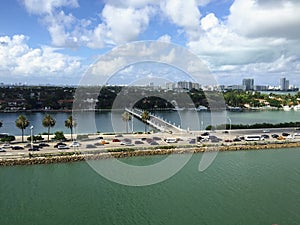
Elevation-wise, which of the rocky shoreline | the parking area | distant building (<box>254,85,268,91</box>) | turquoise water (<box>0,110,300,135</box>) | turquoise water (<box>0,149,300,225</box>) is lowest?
turquoise water (<box>0,149,300,225</box>)

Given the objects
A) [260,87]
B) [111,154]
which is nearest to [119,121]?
[111,154]

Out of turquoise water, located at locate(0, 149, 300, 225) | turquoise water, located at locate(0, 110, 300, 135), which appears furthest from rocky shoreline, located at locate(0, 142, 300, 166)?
turquoise water, located at locate(0, 110, 300, 135)

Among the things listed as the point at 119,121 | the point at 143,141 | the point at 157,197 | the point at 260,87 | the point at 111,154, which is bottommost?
the point at 157,197

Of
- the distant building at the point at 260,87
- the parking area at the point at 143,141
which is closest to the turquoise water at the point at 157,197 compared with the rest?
the parking area at the point at 143,141

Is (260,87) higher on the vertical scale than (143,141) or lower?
higher

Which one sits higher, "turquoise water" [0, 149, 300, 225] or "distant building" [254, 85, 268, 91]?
"distant building" [254, 85, 268, 91]

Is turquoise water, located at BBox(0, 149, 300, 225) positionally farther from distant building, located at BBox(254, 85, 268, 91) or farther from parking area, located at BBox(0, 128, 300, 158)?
distant building, located at BBox(254, 85, 268, 91)

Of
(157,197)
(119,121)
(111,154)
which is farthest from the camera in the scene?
(119,121)

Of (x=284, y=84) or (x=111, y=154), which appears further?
(x=284, y=84)

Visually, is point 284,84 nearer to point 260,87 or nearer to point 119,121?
point 260,87
